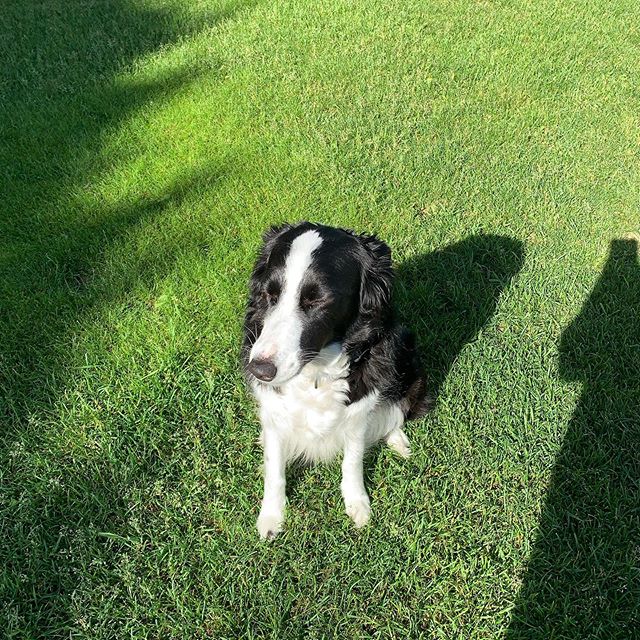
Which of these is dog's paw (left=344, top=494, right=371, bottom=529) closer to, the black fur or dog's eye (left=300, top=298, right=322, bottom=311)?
the black fur

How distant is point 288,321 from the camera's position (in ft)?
6.79

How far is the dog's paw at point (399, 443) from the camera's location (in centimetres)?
297

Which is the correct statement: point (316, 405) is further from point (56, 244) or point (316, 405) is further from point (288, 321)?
point (56, 244)

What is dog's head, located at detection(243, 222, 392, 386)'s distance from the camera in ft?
6.63

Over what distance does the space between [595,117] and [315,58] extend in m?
3.08

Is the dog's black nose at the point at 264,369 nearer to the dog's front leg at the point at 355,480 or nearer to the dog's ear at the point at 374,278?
the dog's ear at the point at 374,278

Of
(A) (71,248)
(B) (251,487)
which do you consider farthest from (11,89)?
(B) (251,487)

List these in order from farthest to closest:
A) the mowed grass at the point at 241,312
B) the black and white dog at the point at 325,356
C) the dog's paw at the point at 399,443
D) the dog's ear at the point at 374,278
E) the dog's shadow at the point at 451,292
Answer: the dog's shadow at the point at 451,292
the dog's paw at the point at 399,443
the mowed grass at the point at 241,312
the dog's ear at the point at 374,278
the black and white dog at the point at 325,356

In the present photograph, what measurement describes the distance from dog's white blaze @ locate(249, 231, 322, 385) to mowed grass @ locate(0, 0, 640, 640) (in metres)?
1.05

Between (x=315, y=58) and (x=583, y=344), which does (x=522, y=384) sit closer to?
(x=583, y=344)

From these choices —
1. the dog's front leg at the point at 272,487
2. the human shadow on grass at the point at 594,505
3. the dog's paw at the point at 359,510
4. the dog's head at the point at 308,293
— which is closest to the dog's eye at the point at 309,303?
the dog's head at the point at 308,293

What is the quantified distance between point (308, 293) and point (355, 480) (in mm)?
1086

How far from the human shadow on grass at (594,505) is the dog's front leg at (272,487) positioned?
1116 millimetres

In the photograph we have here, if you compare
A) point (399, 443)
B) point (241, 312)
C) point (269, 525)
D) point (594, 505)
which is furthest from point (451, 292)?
point (269, 525)
